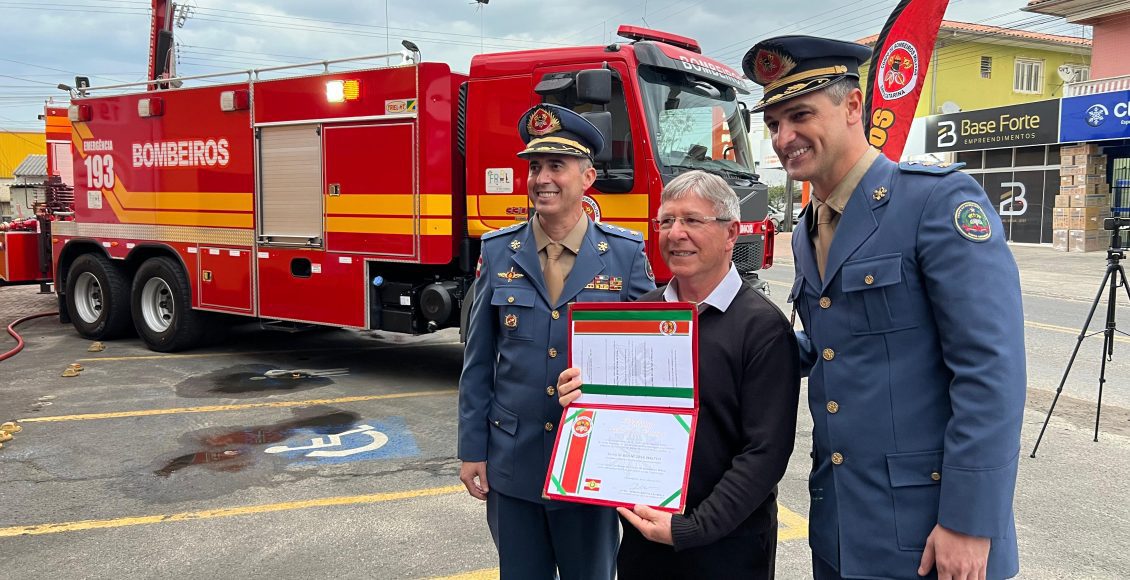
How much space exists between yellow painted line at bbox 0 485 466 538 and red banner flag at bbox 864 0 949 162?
5235 mm

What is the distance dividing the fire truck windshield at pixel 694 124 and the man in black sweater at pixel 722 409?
12.8 ft

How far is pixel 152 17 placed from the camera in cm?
1043

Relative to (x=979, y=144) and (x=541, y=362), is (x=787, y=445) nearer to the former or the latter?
(x=541, y=362)

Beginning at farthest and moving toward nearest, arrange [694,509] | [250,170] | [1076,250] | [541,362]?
[1076,250]
[250,170]
[541,362]
[694,509]

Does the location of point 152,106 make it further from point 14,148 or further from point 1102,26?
point 14,148

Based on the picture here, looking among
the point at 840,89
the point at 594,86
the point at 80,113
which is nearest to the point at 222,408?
the point at 594,86

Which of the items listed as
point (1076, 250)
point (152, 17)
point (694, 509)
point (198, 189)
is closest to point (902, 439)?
point (694, 509)

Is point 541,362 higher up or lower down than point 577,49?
lower down

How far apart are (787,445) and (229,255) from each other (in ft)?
23.6

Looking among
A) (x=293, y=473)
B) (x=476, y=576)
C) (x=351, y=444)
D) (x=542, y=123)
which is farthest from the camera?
(x=351, y=444)

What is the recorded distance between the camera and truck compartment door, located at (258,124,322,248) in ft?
23.5

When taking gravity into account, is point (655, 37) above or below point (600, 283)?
above

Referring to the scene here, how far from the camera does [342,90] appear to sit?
22.6ft

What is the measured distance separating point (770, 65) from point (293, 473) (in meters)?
3.96
